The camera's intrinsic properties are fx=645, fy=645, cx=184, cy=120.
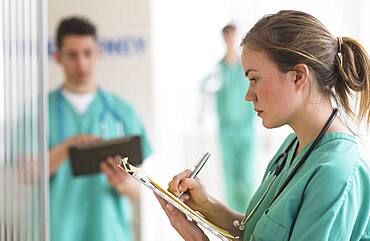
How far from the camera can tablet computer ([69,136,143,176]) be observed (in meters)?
3.07

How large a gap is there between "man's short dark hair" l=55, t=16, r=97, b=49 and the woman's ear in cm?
227

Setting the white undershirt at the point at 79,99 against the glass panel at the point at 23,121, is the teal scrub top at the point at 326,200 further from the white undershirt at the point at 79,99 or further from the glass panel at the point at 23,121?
the white undershirt at the point at 79,99

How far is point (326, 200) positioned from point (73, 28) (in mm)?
2426

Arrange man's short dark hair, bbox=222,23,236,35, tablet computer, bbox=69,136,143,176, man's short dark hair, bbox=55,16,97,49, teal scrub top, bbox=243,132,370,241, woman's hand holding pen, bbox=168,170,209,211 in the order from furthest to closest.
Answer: man's short dark hair, bbox=222,23,236,35 < man's short dark hair, bbox=55,16,97,49 < tablet computer, bbox=69,136,143,176 < woman's hand holding pen, bbox=168,170,209,211 < teal scrub top, bbox=243,132,370,241

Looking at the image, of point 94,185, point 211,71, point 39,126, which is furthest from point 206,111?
point 39,126

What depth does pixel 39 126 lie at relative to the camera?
1.38m

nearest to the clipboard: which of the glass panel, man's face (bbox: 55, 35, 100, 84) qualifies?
the glass panel

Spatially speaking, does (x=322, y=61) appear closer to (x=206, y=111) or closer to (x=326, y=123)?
(x=326, y=123)

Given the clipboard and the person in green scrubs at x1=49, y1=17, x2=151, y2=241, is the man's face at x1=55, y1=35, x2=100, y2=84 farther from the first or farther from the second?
the clipboard

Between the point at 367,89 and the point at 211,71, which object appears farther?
the point at 211,71

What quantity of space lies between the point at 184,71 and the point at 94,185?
1044 millimetres

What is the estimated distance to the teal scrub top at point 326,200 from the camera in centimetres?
111

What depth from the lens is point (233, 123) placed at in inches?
159

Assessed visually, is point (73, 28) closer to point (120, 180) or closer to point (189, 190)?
point (120, 180)
